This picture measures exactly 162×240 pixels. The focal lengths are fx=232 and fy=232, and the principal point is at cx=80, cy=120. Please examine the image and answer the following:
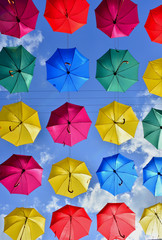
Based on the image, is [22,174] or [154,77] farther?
[22,174]

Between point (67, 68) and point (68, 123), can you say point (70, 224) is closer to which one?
point (68, 123)

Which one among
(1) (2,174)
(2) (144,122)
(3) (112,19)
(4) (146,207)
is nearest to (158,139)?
(2) (144,122)

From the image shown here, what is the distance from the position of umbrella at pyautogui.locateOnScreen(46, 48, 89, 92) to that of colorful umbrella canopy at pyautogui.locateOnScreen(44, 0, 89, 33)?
947mm

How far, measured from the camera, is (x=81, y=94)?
1086cm

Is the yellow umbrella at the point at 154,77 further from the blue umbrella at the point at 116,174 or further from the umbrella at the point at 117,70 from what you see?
the blue umbrella at the point at 116,174

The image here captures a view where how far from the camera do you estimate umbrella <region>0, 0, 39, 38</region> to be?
9273 mm

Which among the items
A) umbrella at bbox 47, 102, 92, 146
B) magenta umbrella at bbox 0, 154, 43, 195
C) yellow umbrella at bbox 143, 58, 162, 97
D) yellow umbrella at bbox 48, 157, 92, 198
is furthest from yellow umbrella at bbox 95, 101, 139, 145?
magenta umbrella at bbox 0, 154, 43, 195

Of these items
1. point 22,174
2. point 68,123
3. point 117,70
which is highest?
point 117,70

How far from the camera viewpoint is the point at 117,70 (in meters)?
9.71

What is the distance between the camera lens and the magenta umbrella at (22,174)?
10117 millimetres

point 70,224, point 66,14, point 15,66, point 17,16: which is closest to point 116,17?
point 66,14

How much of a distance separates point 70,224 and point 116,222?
2.06 metres

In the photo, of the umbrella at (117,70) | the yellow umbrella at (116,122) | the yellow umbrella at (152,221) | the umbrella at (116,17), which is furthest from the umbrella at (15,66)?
the yellow umbrella at (152,221)

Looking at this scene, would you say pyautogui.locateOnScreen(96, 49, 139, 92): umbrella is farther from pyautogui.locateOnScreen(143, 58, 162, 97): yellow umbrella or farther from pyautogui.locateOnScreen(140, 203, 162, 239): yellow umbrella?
pyautogui.locateOnScreen(140, 203, 162, 239): yellow umbrella
